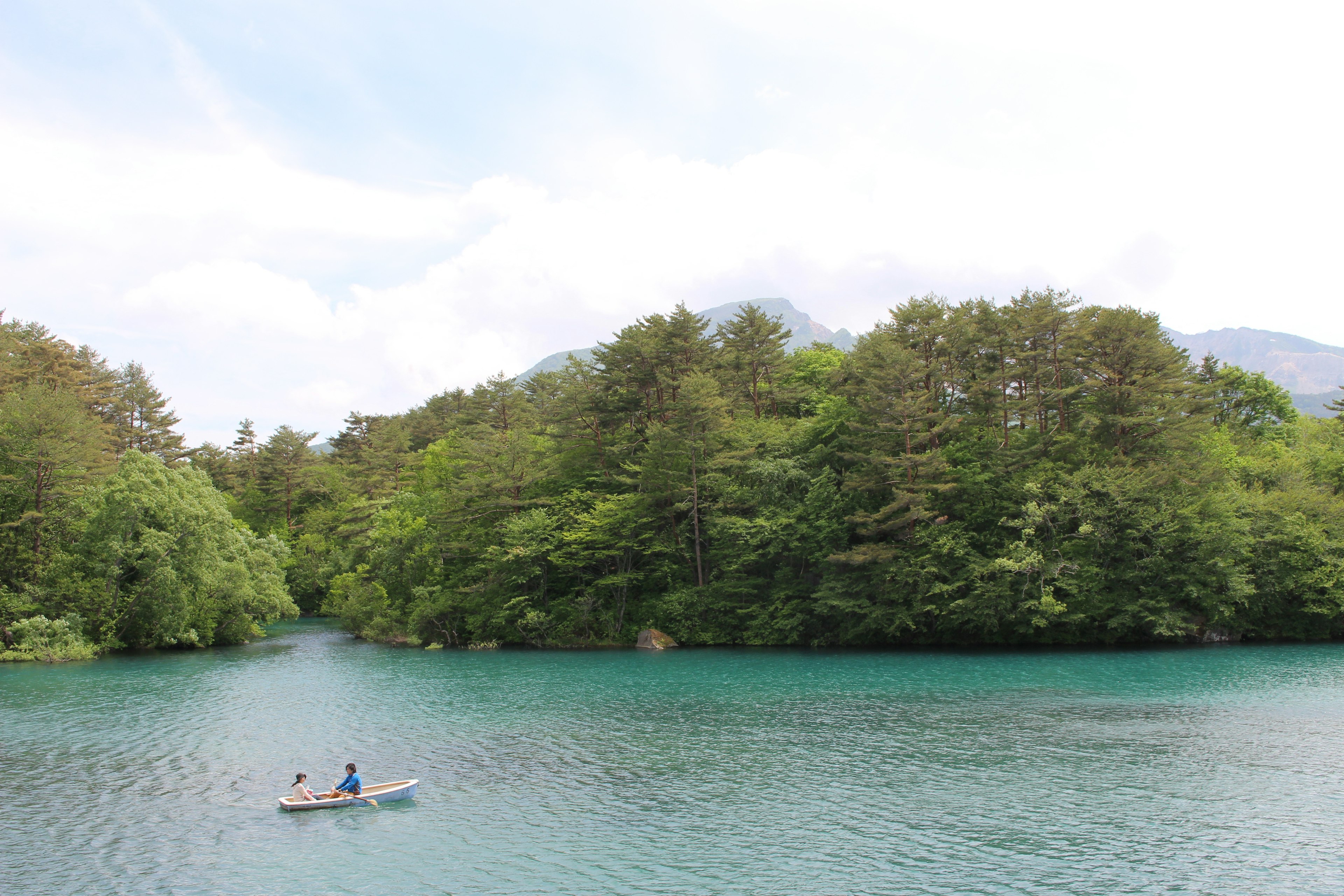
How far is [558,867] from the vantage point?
15.5 metres

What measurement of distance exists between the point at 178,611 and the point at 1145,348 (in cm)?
5852

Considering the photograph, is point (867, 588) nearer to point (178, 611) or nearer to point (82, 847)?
point (82, 847)

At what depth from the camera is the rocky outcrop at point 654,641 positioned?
170 feet

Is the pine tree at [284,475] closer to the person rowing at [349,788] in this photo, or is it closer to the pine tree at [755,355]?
the pine tree at [755,355]

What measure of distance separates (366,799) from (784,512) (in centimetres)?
3371

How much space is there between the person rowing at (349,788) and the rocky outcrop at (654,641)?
32.4 m

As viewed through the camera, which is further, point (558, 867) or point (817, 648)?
point (817, 648)

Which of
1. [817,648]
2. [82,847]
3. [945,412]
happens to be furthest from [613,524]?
[82,847]

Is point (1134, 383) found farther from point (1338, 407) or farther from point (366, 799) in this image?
point (366, 799)

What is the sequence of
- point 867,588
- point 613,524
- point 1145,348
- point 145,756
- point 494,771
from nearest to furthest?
point 494,771 → point 145,756 → point 1145,348 → point 867,588 → point 613,524

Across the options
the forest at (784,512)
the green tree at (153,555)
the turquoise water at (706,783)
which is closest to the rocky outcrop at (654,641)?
the forest at (784,512)

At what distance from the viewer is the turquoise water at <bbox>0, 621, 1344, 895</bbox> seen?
15125mm

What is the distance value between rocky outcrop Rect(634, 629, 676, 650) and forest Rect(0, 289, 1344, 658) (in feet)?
3.58

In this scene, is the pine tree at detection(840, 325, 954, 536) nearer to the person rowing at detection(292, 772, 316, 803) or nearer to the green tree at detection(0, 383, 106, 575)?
the person rowing at detection(292, 772, 316, 803)
